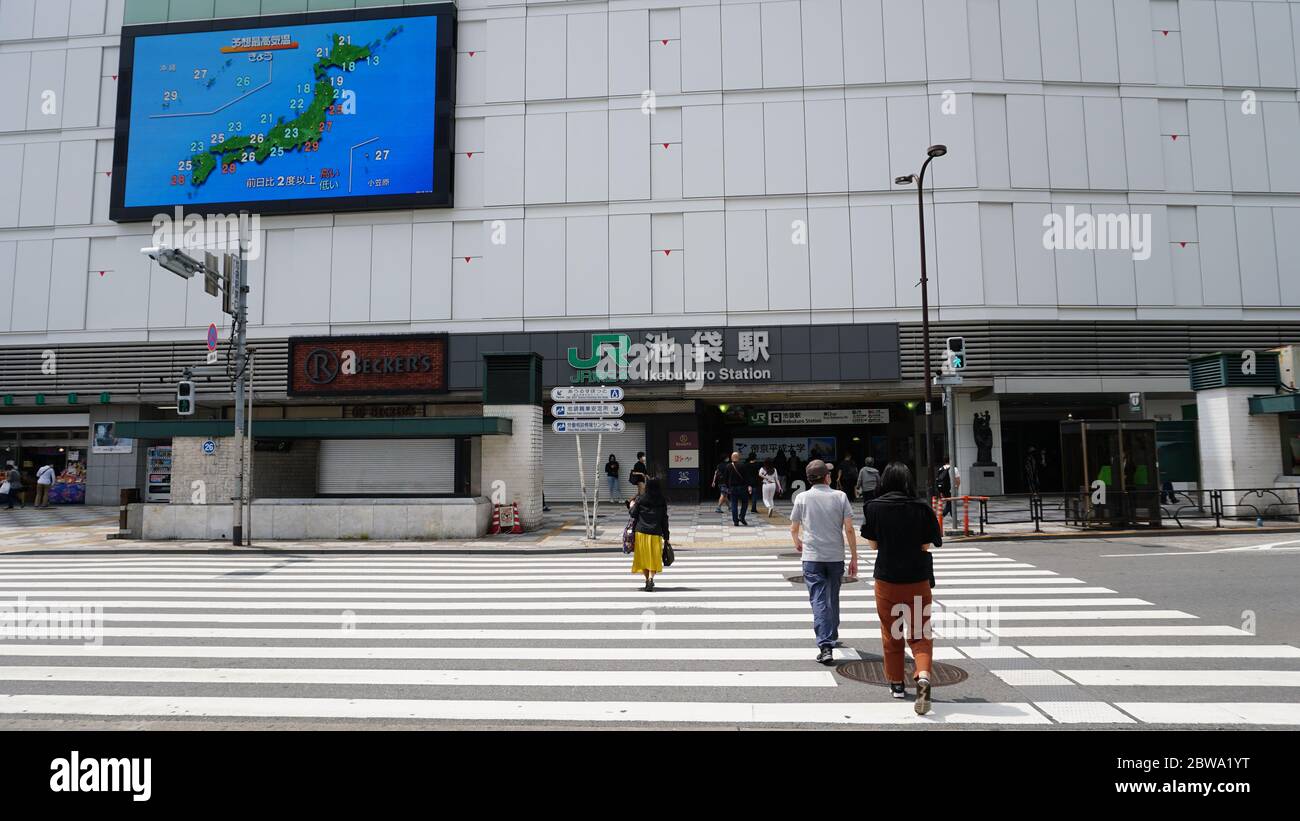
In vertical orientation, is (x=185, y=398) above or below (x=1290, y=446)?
above

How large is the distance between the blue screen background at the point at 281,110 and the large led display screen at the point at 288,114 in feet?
0.14

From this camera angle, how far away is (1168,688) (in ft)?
17.5

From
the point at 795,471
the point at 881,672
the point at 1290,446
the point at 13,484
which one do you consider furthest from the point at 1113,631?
the point at 13,484

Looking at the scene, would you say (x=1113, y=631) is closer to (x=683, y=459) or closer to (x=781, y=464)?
(x=683, y=459)

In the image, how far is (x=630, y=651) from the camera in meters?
6.72

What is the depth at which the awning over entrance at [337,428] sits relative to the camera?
18156 millimetres

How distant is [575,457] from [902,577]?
76.9 ft

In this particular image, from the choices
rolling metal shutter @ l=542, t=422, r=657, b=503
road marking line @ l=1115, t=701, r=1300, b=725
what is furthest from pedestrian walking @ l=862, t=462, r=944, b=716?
rolling metal shutter @ l=542, t=422, r=657, b=503

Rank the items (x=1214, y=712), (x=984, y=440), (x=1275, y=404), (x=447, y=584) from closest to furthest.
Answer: (x=1214, y=712), (x=447, y=584), (x=1275, y=404), (x=984, y=440)

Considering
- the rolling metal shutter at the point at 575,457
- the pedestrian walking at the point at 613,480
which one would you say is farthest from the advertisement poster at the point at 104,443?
the pedestrian walking at the point at 613,480

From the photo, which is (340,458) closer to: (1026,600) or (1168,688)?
(1026,600)

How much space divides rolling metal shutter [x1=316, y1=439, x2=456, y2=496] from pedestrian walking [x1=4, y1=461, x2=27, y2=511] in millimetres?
17549

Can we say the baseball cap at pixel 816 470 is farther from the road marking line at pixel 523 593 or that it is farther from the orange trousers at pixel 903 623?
the road marking line at pixel 523 593
